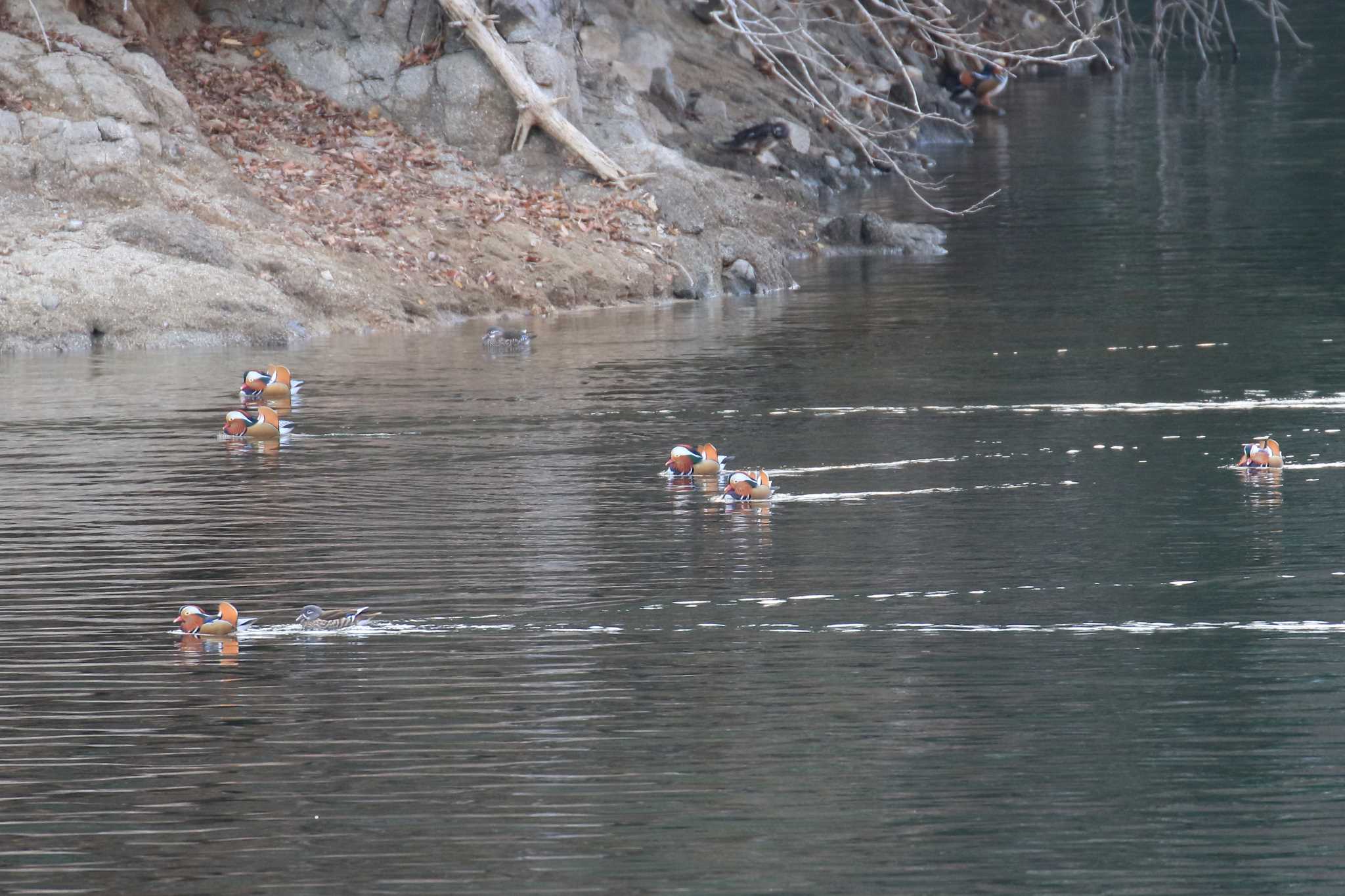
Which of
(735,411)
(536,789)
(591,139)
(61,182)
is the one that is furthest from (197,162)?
(536,789)

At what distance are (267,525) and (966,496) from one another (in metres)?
3.97

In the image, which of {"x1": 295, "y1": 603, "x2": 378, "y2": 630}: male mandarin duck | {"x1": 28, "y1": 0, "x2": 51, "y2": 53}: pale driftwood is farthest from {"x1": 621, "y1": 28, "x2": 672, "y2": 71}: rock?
{"x1": 295, "y1": 603, "x2": 378, "y2": 630}: male mandarin duck

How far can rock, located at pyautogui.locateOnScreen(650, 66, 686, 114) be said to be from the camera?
3231 centimetres

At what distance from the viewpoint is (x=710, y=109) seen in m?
33.5

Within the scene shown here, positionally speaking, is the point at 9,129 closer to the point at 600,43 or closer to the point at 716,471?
the point at 716,471

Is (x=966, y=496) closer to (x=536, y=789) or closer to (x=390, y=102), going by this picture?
(x=536, y=789)

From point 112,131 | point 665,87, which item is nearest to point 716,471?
point 112,131

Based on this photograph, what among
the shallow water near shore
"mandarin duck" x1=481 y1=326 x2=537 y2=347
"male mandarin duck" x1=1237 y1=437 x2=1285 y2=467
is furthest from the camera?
"mandarin duck" x1=481 y1=326 x2=537 y2=347

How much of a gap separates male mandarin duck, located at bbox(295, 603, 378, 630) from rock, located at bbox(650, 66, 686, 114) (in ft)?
76.3

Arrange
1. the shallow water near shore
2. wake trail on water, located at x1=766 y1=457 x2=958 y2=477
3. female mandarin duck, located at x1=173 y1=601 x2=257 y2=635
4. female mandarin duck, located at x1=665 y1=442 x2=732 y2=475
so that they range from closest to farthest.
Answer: the shallow water near shore < female mandarin duck, located at x1=173 y1=601 x2=257 y2=635 < female mandarin duck, located at x1=665 y1=442 x2=732 y2=475 < wake trail on water, located at x1=766 y1=457 x2=958 y2=477

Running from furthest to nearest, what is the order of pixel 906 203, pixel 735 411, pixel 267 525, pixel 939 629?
pixel 906 203, pixel 735 411, pixel 267 525, pixel 939 629

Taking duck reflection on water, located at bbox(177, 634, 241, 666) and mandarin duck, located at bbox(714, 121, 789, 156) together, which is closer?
duck reflection on water, located at bbox(177, 634, 241, 666)

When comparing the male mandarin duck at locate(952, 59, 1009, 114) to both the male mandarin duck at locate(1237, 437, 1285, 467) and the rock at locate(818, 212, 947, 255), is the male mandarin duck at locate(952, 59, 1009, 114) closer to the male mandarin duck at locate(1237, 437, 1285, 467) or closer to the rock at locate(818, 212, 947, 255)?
the rock at locate(818, 212, 947, 255)

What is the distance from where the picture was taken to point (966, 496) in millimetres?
12328
